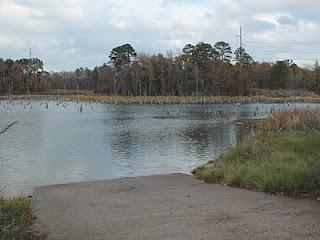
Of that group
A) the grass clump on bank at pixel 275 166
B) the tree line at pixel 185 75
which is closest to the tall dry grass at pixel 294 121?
the grass clump on bank at pixel 275 166

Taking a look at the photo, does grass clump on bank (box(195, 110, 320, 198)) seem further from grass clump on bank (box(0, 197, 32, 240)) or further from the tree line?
the tree line

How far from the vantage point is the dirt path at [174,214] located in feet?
25.2

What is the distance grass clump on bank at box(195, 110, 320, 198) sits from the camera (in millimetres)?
10523

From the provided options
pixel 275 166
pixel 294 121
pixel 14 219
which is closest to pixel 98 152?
pixel 294 121

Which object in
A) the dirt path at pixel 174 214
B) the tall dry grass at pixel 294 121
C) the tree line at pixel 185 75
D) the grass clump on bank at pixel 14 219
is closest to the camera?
the grass clump on bank at pixel 14 219

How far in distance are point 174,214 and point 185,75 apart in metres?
98.5

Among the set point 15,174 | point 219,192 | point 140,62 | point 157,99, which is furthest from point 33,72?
Answer: point 219,192

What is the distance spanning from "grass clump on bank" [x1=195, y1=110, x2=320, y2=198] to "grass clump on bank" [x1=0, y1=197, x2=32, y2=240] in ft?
17.5

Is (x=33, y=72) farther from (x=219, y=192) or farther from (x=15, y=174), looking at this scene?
(x=219, y=192)

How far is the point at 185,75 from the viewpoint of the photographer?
350 ft

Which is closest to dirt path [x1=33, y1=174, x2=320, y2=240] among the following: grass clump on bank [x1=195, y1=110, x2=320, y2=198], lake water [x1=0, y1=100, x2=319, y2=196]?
grass clump on bank [x1=195, y1=110, x2=320, y2=198]

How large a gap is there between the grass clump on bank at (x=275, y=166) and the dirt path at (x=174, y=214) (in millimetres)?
443

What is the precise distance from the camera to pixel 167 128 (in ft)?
128

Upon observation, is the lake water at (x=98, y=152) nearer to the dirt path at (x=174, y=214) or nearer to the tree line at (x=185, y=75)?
the dirt path at (x=174, y=214)
